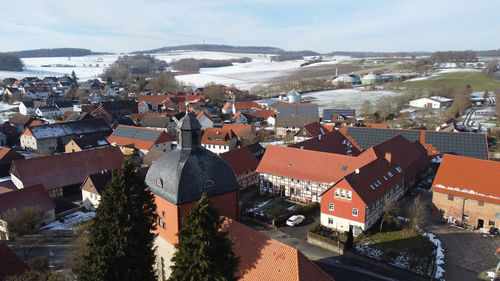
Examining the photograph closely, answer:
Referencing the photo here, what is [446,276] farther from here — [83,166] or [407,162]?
[83,166]

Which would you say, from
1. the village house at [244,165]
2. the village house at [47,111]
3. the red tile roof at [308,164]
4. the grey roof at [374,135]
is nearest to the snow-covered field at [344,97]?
the grey roof at [374,135]

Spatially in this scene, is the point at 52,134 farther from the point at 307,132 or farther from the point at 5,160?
the point at 307,132

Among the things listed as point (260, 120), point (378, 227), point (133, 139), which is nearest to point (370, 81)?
point (260, 120)

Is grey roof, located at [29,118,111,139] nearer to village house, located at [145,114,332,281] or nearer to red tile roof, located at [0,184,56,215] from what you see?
red tile roof, located at [0,184,56,215]

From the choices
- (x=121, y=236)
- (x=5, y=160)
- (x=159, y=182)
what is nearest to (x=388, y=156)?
(x=159, y=182)

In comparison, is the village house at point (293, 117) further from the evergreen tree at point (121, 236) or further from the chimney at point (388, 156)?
the evergreen tree at point (121, 236)
